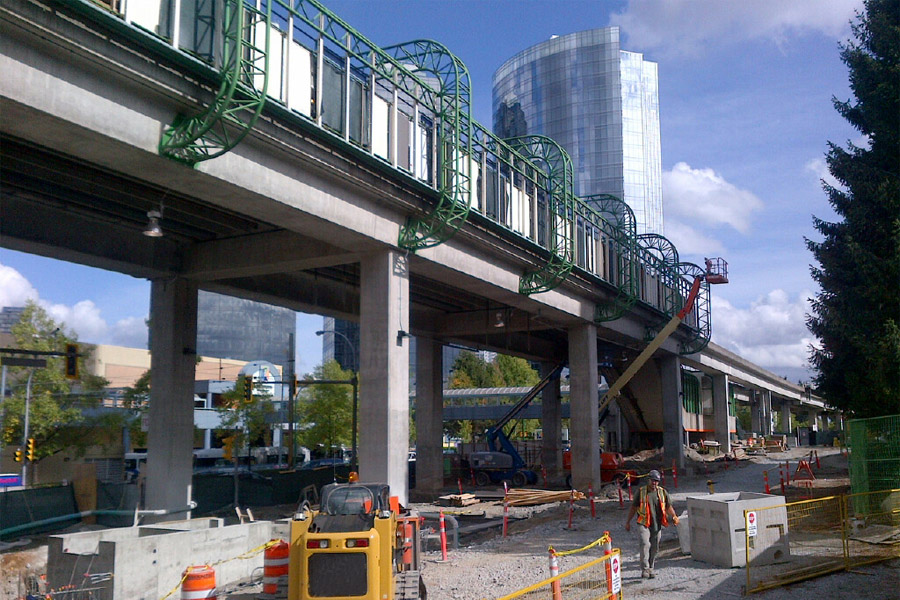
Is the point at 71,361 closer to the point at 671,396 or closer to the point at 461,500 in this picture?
the point at 461,500

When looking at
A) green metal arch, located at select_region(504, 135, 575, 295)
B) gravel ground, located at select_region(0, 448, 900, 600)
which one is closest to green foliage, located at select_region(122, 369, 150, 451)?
gravel ground, located at select_region(0, 448, 900, 600)

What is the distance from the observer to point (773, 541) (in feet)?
47.2

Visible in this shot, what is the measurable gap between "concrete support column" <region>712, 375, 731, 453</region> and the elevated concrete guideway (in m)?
39.2

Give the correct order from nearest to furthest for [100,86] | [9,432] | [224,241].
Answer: [100,86], [224,241], [9,432]

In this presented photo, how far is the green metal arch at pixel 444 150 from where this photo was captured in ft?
74.7

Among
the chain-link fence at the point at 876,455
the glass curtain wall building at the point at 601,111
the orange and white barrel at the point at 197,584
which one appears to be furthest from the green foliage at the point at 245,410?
the glass curtain wall building at the point at 601,111

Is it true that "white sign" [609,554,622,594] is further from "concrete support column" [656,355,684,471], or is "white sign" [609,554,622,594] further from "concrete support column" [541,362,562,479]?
"concrete support column" [656,355,684,471]

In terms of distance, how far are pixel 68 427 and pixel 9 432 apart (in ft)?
8.32

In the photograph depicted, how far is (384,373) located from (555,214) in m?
13.2

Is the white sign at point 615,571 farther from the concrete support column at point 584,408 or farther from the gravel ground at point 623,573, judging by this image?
the concrete support column at point 584,408

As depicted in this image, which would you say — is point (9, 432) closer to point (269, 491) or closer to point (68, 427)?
point (68, 427)

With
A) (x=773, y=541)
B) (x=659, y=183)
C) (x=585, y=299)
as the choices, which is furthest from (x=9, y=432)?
(x=659, y=183)

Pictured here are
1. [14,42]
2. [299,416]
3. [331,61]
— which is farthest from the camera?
[299,416]

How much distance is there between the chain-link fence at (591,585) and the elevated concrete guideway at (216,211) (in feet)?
31.8
